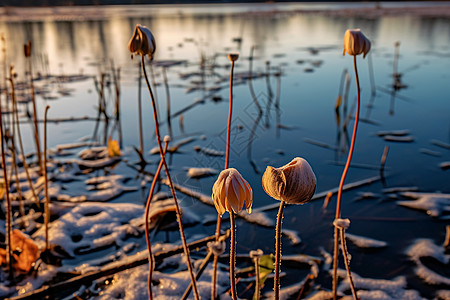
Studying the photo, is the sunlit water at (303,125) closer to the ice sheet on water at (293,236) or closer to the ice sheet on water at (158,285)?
the ice sheet on water at (293,236)

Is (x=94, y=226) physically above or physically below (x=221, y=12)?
below

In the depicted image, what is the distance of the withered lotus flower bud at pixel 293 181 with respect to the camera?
68cm

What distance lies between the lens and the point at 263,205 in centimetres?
224

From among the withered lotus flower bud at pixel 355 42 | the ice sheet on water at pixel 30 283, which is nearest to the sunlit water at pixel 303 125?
the ice sheet on water at pixel 30 283

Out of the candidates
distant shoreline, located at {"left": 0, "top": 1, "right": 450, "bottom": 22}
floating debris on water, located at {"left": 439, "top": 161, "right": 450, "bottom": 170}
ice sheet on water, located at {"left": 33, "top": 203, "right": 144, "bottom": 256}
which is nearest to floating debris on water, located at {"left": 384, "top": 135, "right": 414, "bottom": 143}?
floating debris on water, located at {"left": 439, "top": 161, "right": 450, "bottom": 170}

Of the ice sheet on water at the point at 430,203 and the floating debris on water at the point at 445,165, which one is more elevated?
the floating debris on water at the point at 445,165

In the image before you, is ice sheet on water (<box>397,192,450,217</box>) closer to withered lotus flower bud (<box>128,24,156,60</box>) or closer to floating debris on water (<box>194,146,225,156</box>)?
floating debris on water (<box>194,146,225,156</box>)

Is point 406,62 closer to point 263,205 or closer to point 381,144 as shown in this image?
point 381,144

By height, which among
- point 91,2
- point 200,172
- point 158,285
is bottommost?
point 158,285

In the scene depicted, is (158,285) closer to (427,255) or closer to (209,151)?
(427,255)

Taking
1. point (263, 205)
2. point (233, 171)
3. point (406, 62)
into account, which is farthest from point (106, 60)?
point (233, 171)

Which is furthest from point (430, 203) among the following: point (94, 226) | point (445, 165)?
→ point (94, 226)

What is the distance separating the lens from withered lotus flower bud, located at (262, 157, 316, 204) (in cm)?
68

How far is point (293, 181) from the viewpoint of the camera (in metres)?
0.68
